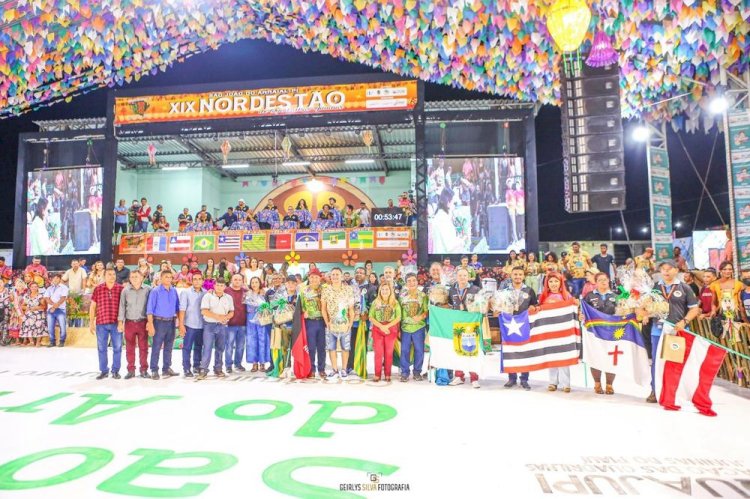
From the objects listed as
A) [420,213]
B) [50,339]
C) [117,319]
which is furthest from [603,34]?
[50,339]

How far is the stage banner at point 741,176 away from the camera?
7.75 metres

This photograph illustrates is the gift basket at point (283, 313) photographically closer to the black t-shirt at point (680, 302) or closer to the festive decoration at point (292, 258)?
the black t-shirt at point (680, 302)

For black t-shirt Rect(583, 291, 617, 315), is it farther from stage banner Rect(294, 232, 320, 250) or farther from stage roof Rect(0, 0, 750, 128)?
stage banner Rect(294, 232, 320, 250)

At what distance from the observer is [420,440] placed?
3.73m

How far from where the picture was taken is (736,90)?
7.93m

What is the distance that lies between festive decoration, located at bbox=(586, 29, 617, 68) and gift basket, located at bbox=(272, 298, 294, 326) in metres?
6.67

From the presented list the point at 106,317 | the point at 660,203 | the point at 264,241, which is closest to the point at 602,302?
the point at 106,317

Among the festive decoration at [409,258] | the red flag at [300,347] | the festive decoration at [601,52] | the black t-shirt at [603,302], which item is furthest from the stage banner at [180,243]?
the black t-shirt at [603,302]

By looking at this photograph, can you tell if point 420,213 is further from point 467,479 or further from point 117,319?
point 467,479

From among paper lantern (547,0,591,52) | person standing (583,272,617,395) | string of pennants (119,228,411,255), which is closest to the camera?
person standing (583,272,617,395)

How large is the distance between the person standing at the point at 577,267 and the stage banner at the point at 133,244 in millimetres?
13291

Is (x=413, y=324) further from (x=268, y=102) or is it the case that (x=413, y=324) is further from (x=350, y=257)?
(x=268, y=102)

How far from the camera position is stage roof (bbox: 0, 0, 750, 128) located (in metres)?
7.36

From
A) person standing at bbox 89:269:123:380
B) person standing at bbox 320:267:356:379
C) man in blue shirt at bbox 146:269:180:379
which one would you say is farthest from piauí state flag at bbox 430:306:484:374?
person standing at bbox 89:269:123:380
